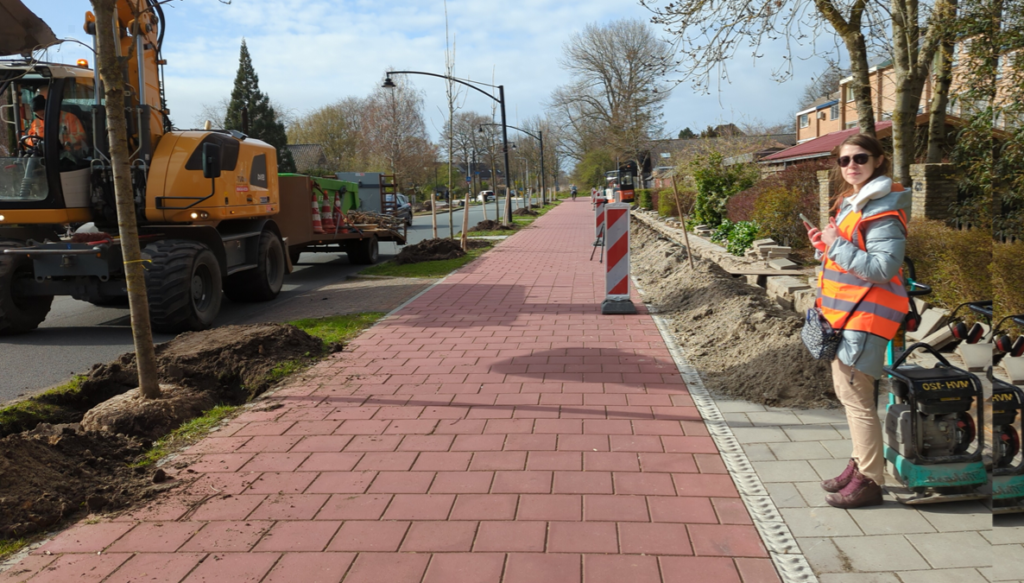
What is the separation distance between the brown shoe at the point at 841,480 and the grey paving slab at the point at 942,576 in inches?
26.8

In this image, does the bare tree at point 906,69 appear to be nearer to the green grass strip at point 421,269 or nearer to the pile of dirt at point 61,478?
the green grass strip at point 421,269

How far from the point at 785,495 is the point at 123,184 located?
472 cm

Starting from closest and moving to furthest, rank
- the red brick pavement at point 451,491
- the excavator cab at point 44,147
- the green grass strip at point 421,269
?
1. the red brick pavement at point 451,491
2. the excavator cab at point 44,147
3. the green grass strip at point 421,269

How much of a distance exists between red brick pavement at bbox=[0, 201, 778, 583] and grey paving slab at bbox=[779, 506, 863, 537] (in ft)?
0.68

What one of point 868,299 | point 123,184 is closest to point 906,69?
point 868,299

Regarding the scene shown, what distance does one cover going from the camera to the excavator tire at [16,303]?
8.81m

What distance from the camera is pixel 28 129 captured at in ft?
31.2

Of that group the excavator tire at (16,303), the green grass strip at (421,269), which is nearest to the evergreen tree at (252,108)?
the green grass strip at (421,269)

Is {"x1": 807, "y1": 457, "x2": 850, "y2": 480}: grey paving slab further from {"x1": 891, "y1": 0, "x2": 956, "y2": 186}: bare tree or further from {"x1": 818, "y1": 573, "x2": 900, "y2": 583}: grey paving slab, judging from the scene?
{"x1": 891, "y1": 0, "x2": 956, "y2": 186}: bare tree

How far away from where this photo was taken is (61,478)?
4.07 meters

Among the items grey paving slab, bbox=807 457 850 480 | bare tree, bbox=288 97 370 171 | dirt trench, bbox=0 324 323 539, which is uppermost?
bare tree, bbox=288 97 370 171

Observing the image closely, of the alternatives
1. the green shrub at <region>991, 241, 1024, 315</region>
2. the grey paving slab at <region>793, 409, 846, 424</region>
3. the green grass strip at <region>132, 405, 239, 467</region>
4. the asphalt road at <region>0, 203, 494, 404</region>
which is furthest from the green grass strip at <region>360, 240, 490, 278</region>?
the green shrub at <region>991, 241, 1024, 315</region>

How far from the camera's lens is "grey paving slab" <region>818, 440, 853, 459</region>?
4262 mm

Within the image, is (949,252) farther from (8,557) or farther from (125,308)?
(125,308)
